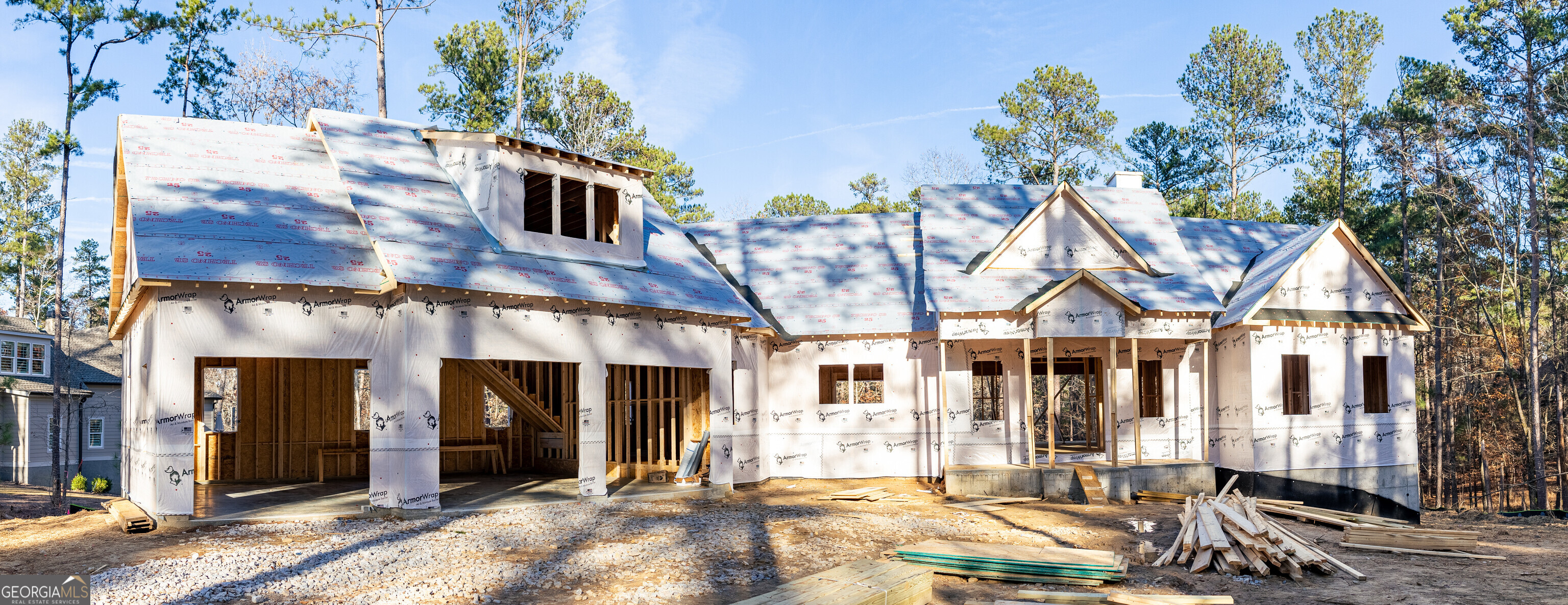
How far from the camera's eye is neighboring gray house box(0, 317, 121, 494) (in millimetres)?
33000

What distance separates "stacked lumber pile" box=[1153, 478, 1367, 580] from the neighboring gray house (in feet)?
111

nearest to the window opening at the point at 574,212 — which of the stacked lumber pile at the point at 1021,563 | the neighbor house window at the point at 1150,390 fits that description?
the stacked lumber pile at the point at 1021,563

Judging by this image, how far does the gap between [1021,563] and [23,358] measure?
3981cm

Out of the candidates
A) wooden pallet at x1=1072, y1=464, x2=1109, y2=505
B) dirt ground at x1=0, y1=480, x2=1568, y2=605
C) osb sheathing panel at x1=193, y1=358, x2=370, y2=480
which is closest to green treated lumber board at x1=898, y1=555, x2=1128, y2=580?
dirt ground at x1=0, y1=480, x2=1568, y2=605

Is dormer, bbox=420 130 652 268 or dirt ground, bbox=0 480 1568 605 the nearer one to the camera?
dirt ground, bbox=0 480 1568 605

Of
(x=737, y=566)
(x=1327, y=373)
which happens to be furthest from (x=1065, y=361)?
(x=737, y=566)

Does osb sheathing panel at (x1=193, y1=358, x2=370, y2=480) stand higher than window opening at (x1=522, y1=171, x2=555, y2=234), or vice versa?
window opening at (x1=522, y1=171, x2=555, y2=234)

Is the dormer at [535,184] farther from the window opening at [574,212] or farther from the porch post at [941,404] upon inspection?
the porch post at [941,404]

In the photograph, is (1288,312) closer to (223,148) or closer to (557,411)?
(557,411)

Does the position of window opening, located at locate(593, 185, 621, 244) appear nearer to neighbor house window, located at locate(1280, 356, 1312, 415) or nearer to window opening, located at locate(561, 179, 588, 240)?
window opening, located at locate(561, 179, 588, 240)

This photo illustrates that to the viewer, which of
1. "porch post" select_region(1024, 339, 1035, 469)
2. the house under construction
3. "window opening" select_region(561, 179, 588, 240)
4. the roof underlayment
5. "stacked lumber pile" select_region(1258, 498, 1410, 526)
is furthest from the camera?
"window opening" select_region(561, 179, 588, 240)

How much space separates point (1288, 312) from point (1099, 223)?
401 cm

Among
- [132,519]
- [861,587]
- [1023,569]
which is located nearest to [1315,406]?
[1023,569]

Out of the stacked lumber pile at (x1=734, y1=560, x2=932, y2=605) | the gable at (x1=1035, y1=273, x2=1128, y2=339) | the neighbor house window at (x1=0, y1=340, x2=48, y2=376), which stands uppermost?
the gable at (x1=1035, y1=273, x2=1128, y2=339)
